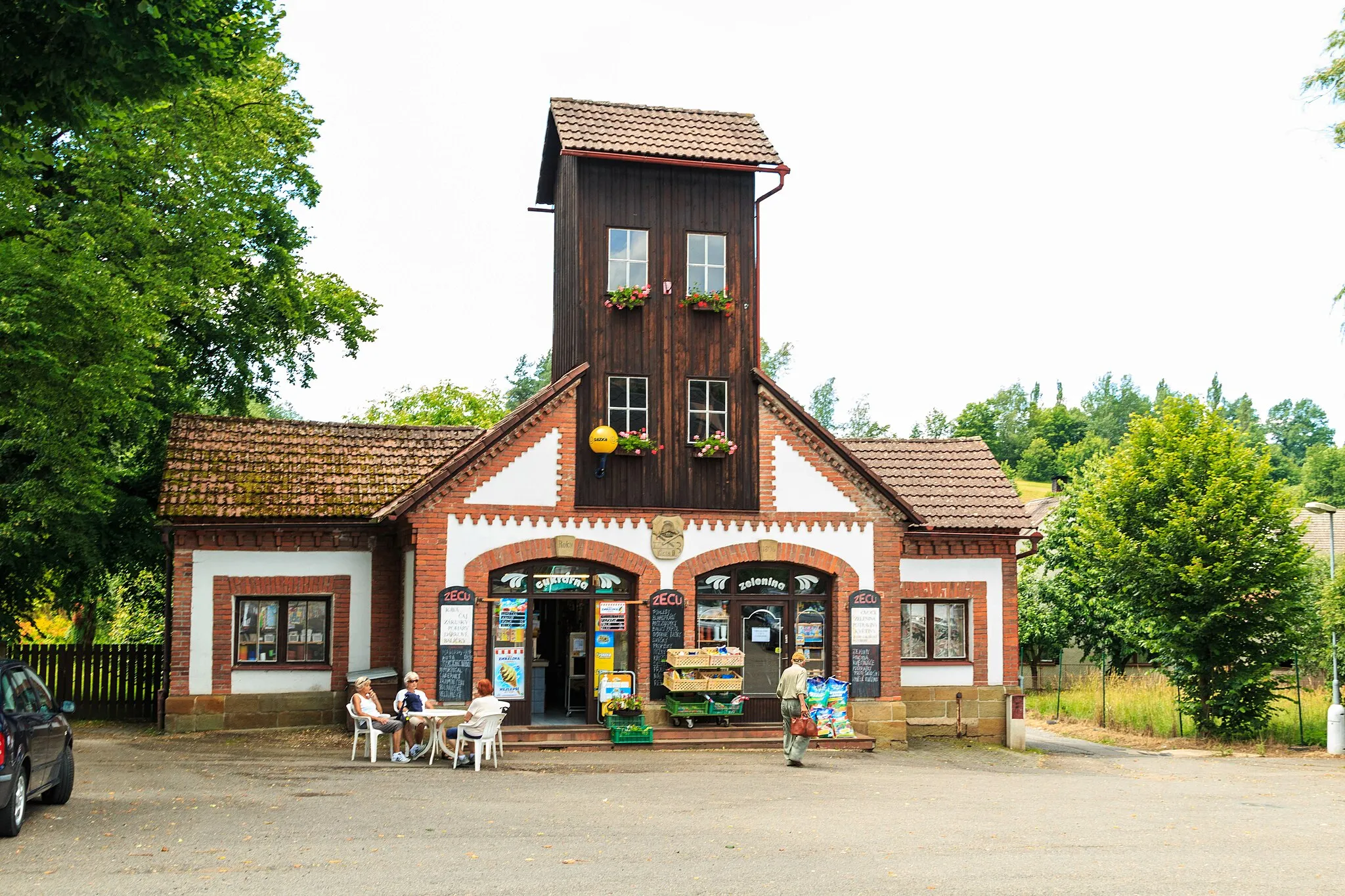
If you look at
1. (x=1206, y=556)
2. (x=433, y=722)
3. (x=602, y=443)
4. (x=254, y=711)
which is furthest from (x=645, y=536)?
(x=1206, y=556)

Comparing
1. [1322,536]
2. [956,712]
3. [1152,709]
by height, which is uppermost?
[1322,536]

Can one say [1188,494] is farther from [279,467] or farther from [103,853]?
[103,853]

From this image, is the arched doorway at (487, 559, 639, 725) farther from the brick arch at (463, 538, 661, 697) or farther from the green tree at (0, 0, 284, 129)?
the green tree at (0, 0, 284, 129)

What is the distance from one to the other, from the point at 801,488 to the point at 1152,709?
11.6 metres

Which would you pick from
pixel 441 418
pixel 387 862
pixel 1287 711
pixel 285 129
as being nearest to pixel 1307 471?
pixel 441 418

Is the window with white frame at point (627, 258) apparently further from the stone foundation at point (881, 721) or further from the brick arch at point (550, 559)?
the stone foundation at point (881, 721)

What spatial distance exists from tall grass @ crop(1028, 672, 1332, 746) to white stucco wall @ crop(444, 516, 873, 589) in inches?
372

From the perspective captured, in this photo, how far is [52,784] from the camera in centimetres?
1255

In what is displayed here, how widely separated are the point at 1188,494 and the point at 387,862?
19.1m

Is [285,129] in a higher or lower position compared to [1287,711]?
higher

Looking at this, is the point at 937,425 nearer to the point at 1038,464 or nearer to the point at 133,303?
the point at 1038,464

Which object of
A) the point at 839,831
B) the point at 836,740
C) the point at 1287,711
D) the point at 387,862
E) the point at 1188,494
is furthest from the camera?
the point at 1287,711

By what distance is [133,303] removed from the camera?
1930cm

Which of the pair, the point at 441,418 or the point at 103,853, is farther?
the point at 441,418
